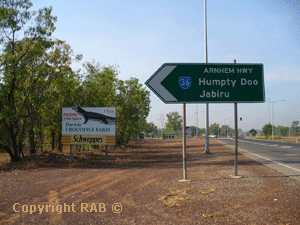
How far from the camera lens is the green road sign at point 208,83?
888 cm

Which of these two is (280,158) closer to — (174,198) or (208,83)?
(208,83)

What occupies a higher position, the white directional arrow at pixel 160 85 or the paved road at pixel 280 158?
the white directional arrow at pixel 160 85

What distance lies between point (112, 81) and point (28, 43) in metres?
10.8

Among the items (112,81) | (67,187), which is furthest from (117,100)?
(67,187)

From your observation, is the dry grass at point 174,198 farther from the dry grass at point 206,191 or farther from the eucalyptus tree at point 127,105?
the eucalyptus tree at point 127,105

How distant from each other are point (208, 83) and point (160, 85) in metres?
1.63

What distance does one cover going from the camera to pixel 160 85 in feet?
29.2

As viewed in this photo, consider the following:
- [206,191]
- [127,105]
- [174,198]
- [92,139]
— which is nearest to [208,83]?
[206,191]

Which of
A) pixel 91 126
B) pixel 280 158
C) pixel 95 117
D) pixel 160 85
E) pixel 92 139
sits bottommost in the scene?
pixel 280 158

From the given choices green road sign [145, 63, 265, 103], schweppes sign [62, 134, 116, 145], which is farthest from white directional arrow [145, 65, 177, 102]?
schweppes sign [62, 134, 116, 145]

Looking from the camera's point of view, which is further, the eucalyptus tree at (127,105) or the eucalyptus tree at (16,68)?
the eucalyptus tree at (127,105)

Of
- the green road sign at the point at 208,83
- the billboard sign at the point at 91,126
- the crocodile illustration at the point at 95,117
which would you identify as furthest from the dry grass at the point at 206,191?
the crocodile illustration at the point at 95,117

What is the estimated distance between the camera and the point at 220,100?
8945 millimetres

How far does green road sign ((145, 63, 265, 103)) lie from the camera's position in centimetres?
888
